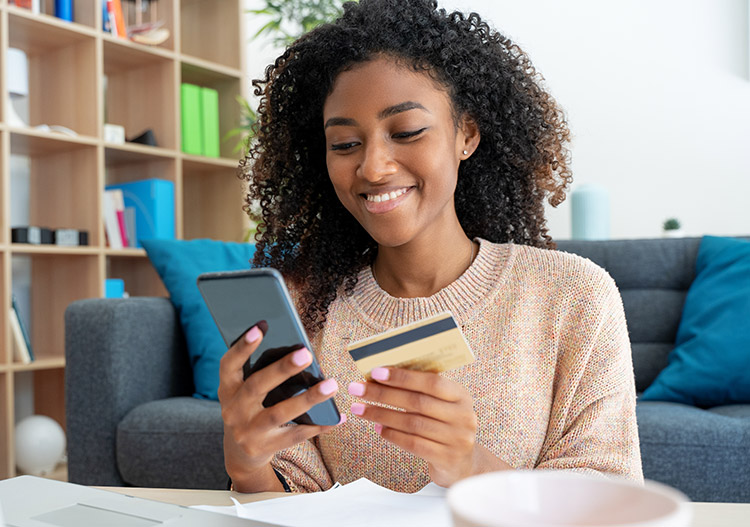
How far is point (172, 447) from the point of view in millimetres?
1819

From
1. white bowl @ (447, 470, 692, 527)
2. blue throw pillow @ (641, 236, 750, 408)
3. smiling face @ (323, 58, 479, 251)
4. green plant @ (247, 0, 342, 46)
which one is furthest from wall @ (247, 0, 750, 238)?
white bowl @ (447, 470, 692, 527)

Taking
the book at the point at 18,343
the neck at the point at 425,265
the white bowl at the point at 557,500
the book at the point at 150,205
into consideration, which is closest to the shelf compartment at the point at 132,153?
the book at the point at 150,205

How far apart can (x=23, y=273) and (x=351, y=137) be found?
258 cm

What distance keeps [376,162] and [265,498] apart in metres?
0.49

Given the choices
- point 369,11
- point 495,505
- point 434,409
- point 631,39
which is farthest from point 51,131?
point 495,505

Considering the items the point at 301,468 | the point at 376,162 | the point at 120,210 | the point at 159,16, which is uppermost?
the point at 159,16

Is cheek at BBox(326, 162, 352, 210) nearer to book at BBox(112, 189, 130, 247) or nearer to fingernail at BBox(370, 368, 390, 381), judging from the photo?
fingernail at BBox(370, 368, 390, 381)

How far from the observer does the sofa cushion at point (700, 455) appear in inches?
63.5

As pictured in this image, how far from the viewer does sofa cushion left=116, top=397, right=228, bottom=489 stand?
1.79 metres

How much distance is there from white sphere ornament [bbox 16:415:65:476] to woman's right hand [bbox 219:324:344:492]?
7.25 ft

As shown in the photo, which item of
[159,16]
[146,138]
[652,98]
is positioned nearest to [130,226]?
[146,138]

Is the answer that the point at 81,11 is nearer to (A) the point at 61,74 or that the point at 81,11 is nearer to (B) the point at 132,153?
(A) the point at 61,74

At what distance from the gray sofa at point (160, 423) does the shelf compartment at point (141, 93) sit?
1568mm

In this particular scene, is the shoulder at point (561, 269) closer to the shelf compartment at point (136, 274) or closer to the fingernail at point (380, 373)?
the fingernail at point (380, 373)
